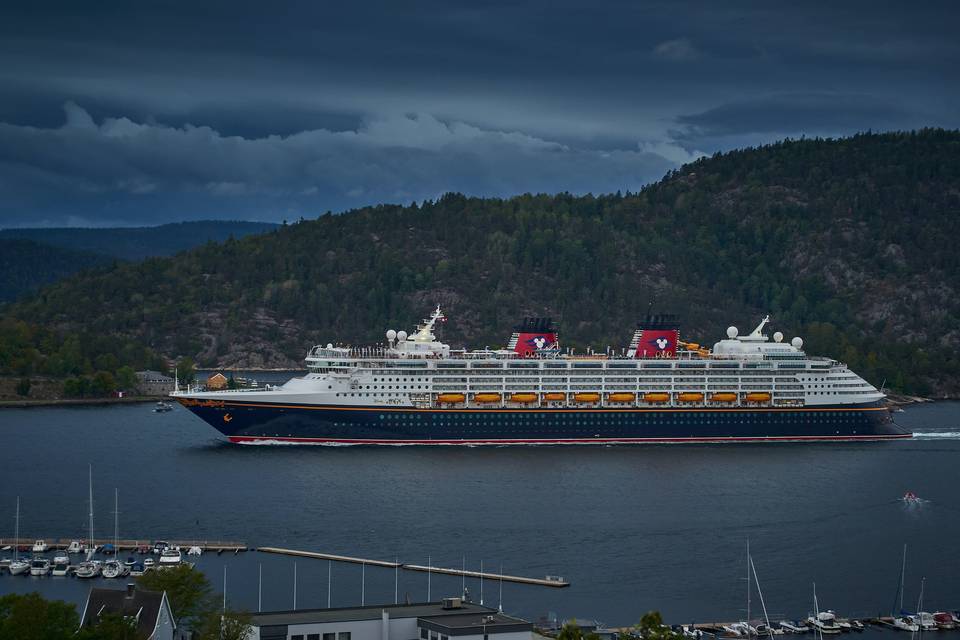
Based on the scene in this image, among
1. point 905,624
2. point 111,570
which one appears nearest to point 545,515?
point 111,570

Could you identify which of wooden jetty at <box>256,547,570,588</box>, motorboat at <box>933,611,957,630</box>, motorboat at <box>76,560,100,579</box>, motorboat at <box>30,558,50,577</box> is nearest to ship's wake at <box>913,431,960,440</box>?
motorboat at <box>933,611,957,630</box>

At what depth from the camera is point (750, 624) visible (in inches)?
1832

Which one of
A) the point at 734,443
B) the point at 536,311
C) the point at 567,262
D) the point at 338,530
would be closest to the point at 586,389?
the point at 734,443

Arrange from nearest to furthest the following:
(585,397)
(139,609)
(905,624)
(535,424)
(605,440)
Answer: (139,609) → (905,624) → (535,424) → (605,440) → (585,397)

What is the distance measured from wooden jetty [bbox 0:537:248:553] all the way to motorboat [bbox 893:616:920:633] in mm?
22089

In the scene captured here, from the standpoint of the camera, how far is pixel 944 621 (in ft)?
157

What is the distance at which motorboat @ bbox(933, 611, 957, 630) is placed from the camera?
4759 cm

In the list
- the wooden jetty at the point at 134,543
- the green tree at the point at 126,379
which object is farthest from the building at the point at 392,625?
the green tree at the point at 126,379

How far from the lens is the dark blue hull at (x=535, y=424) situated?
8119 cm

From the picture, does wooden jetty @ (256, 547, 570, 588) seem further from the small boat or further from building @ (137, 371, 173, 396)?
building @ (137, 371, 173, 396)

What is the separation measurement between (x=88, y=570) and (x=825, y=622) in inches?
921

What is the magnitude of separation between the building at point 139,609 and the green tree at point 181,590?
187 centimetres

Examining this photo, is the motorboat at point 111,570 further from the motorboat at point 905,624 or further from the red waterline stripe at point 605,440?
the red waterline stripe at point 605,440

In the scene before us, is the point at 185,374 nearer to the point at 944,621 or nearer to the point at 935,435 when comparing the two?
the point at 935,435
